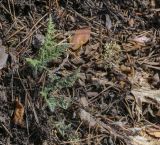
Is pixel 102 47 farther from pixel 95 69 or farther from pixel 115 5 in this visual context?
pixel 115 5

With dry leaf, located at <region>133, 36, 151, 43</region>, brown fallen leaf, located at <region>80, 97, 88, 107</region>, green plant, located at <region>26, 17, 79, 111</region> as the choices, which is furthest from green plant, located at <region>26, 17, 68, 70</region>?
dry leaf, located at <region>133, 36, 151, 43</region>

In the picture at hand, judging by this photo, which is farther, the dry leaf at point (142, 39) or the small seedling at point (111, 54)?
the dry leaf at point (142, 39)

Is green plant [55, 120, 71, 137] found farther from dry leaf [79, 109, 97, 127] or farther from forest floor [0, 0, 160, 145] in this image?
dry leaf [79, 109, 97, 127]

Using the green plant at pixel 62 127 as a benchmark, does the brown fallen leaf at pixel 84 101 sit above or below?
above

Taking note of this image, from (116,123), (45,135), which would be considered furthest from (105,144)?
(45,135)

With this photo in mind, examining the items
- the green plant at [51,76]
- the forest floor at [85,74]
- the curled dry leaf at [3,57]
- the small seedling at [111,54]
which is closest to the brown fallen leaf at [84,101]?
the forest floor at [85,74]

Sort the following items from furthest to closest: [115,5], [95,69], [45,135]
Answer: [115,5] < [95,69] < [45,135]

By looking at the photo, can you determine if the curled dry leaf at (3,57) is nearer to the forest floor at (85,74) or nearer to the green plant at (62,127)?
the forest floor at (85,74)
